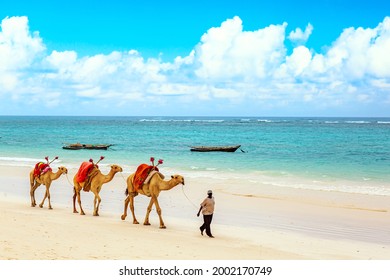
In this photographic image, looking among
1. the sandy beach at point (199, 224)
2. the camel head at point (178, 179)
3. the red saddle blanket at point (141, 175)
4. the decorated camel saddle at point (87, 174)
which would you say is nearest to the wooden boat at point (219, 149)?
the sandy beach at point (199, 224)

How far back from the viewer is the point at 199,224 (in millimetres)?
14086

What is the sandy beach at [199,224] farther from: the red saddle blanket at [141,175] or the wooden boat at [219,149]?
the wooden boat at [219,149]

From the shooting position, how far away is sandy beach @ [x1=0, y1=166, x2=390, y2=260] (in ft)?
33.3

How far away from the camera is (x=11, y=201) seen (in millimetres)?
17484

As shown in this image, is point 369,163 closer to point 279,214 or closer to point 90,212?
point 279,214

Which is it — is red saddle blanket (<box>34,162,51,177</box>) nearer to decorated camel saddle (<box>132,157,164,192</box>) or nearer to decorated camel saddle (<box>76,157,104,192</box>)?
decorated camel saddle (<box>76,157,104,192</box>)

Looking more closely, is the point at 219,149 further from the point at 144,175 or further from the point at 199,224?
the point at 144,175

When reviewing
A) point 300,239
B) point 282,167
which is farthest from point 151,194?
point 282,167

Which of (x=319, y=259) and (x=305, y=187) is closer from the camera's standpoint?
(x=319, y=259)

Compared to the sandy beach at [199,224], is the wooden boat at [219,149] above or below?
above

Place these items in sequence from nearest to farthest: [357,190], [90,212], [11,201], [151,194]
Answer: [151,194] → [90,212] → [11,201] → [357,190]

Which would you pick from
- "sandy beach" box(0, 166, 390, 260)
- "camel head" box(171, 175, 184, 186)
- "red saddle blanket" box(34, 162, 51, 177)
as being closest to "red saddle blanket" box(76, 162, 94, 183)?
"sandy beach" box(0, 166, 390, 260)

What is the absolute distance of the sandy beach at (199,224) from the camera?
33.3 ft

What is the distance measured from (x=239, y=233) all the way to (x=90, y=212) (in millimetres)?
5257
